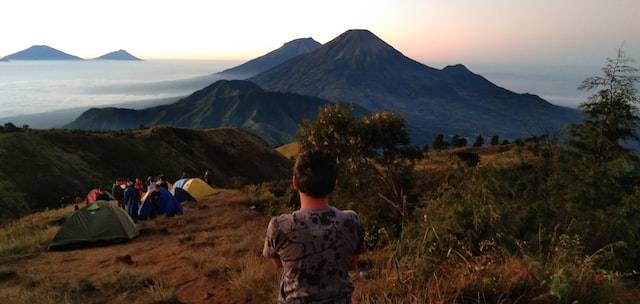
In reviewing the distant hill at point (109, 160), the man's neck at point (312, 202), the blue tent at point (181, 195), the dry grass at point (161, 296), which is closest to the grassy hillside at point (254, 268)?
the dry grass at point (161, 296)

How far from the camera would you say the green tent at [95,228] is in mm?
13391

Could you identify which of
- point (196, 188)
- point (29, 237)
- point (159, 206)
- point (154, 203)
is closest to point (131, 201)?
point (154, 203)

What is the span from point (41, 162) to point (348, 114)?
124 ft

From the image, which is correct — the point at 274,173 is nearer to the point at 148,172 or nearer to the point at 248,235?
the point at 148,172

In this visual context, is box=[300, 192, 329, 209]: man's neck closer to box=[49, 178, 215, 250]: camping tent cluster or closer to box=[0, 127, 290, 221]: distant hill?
box=[49, 178, 215, 250]: camping tent cluster

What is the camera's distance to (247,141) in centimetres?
8412

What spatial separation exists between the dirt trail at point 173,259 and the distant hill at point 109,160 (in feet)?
85.4

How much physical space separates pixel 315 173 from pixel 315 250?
1.95 ft

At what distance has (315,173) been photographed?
322 centimetres

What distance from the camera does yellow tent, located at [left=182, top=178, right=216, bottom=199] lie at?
78.1 feet

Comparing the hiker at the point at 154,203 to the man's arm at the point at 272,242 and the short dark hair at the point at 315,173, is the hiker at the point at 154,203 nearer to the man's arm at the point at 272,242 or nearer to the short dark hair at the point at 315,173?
the man's arm at the point at 272,242

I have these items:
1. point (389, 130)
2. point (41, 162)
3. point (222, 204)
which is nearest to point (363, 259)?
point (222, 204)

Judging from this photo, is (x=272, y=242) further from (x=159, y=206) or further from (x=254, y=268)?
(x=159, y=206)

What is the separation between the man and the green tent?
38.9 feet
